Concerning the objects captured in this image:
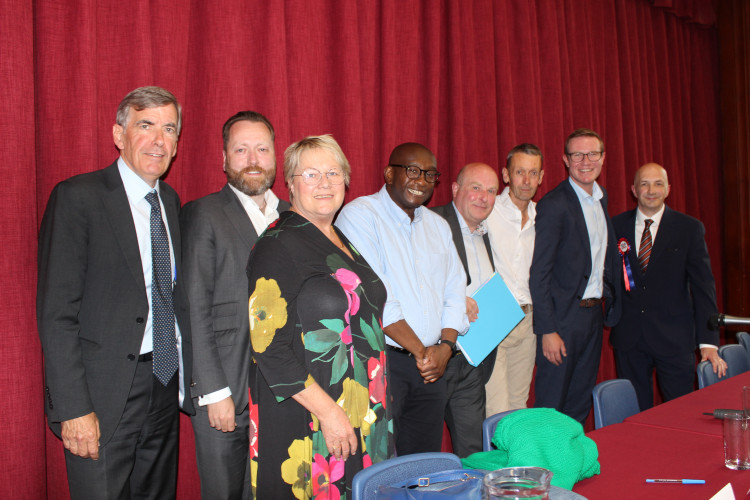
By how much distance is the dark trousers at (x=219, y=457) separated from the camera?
221 cm

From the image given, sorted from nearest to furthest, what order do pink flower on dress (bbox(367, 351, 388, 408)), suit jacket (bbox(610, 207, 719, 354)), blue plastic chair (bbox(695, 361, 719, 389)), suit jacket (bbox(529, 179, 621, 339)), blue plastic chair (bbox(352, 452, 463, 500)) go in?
1. blue plastic chair (bbox(352, 452, 463, 500))
2. pink flower on dress (bbox(367, 351, 388, 408))
3. blue plastic chair (bbox(695, 361, 719, 389))
4. suit jacket (bbox(529, 179, 621, 339))
5. suit jacket (bbox(610, 207, 719, 354))

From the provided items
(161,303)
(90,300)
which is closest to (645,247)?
(161,303)

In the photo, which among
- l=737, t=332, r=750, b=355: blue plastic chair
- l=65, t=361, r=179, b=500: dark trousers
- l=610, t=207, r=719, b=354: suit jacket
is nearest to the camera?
l=65, t=361, r=179, b=500: dark trousers

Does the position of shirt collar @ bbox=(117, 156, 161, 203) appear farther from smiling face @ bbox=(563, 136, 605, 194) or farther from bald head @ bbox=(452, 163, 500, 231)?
Result: smiling face @ bbox=(563, 136, 605, 194)

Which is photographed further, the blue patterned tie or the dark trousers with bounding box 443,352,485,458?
the dark trousers with bounding box 443,352,485,458

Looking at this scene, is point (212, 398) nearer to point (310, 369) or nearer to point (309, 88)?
point (310, 369)

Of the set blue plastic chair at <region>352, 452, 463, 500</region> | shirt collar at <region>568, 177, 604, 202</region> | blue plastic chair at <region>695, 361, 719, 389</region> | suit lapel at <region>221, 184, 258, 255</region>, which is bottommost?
blue plastic chair at <region>695, 361, 719, 389</region>

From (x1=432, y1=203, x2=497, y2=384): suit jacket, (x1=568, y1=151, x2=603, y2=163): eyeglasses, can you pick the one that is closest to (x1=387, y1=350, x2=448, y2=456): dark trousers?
(x1=432, y1=203, x2=497, y2=384): suit jacket

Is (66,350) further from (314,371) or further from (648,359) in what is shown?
(648,359)

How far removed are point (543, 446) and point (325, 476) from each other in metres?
0.76

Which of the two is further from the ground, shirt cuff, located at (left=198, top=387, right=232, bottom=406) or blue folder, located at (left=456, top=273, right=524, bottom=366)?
blue folder, located at (left=456, top=273, right=524, bottom=366)

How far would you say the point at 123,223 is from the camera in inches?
78.4

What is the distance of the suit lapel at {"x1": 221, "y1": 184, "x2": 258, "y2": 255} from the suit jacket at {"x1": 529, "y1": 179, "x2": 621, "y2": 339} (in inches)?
73.3

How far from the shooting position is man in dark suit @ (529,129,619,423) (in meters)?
3.44
